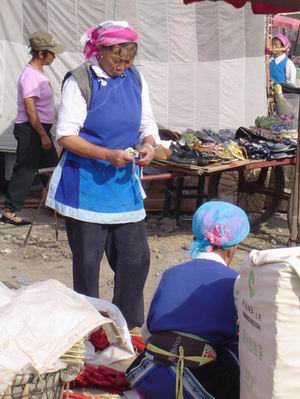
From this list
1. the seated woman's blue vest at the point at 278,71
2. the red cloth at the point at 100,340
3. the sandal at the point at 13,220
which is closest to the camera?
the red cloth at the point at 100,340

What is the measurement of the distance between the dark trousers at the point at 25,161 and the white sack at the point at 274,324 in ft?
18.3

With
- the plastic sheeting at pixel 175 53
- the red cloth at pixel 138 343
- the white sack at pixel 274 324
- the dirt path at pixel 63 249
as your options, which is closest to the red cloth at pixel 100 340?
the red cloth at pixel 138 343

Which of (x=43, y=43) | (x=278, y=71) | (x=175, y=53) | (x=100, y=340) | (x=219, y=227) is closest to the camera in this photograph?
(x=219, y=227)

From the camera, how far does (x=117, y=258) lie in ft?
13.2

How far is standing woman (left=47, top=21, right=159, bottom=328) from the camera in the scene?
3709 millimetres

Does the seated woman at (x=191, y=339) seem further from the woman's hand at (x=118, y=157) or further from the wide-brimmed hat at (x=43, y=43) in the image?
the wide-brimmed hat at (x=43, y=43)

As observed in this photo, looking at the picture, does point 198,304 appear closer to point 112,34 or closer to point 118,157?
point 118,157

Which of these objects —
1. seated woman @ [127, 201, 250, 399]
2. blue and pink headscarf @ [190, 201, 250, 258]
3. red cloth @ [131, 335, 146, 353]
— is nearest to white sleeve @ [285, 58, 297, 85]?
red cloth @ [131, 335, 146, 353]

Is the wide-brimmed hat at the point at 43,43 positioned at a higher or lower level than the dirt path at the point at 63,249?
higher

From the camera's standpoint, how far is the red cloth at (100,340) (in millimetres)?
3062

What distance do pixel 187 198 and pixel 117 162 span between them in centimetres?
451

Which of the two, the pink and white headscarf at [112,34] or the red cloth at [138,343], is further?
the pink and white headscarf at [112,34]

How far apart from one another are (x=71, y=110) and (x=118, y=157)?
1.13 feet

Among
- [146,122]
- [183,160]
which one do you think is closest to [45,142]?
[183,160]
